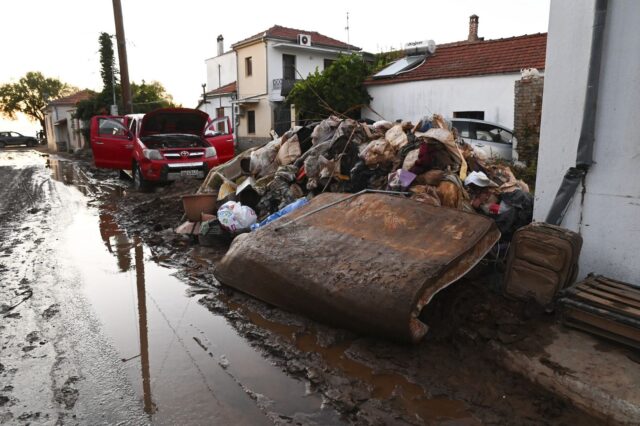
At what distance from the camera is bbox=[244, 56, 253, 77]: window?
92.7 feet

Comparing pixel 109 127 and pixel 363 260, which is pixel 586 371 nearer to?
pixel 363 260

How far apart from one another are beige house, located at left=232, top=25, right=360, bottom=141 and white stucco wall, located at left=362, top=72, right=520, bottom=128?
30.0 ft

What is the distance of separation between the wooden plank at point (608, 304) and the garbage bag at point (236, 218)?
13.5ft

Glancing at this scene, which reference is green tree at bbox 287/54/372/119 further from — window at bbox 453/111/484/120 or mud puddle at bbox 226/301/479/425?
mud puddle at bbox 226/301/479/425

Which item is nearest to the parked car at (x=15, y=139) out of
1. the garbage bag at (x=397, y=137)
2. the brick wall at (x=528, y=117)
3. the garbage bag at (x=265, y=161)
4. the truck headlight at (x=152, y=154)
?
the truck headlight at (x=152, y=154)

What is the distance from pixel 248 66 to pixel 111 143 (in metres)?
18.8

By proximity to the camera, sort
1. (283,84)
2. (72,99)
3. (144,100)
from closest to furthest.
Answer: (283,84)
(144,100)
(72,99)

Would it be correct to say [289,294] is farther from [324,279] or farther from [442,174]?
[442,174]

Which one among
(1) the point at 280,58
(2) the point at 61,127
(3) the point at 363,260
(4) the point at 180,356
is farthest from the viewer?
(2) the point at 61,127

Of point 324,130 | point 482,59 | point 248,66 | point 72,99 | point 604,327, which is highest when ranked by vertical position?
point 248,66

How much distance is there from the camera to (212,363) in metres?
3.15

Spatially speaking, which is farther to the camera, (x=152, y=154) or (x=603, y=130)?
(x=152, y=154)

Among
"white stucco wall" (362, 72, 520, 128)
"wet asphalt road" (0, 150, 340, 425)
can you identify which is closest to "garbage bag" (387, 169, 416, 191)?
"wet asphalt road" (0, 150, 340, 425)

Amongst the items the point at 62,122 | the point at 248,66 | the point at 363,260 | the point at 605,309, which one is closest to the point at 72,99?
the point at 62,122
